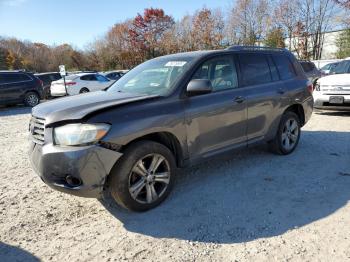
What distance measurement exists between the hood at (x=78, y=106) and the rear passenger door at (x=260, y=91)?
1715 mm

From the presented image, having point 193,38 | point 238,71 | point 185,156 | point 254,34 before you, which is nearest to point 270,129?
point 238,71

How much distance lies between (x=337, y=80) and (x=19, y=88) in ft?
43.4

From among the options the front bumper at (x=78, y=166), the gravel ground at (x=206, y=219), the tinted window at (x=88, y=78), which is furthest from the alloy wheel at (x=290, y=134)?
the tinted window at (x=88, y=78)

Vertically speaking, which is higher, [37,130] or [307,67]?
[37,130]

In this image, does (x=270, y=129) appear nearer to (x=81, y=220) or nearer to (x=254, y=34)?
(x=81, y=220)

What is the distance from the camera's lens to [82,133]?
362 centimetres

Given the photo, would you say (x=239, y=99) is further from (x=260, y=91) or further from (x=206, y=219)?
(x=206, y=219)

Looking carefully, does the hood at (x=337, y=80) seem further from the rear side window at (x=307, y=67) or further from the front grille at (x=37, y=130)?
the front grille at (x=37, y=130)

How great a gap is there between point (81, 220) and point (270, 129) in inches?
126

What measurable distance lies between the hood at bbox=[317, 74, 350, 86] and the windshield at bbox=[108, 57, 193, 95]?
5.98 meters

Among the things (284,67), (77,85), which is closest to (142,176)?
(284,67)

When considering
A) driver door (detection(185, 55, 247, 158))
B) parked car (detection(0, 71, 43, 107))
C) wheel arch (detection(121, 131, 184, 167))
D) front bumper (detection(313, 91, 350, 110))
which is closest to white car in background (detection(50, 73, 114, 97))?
parked car (detection(0, 71, 43, 107))

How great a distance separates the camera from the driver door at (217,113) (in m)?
4.45

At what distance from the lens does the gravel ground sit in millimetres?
3299
